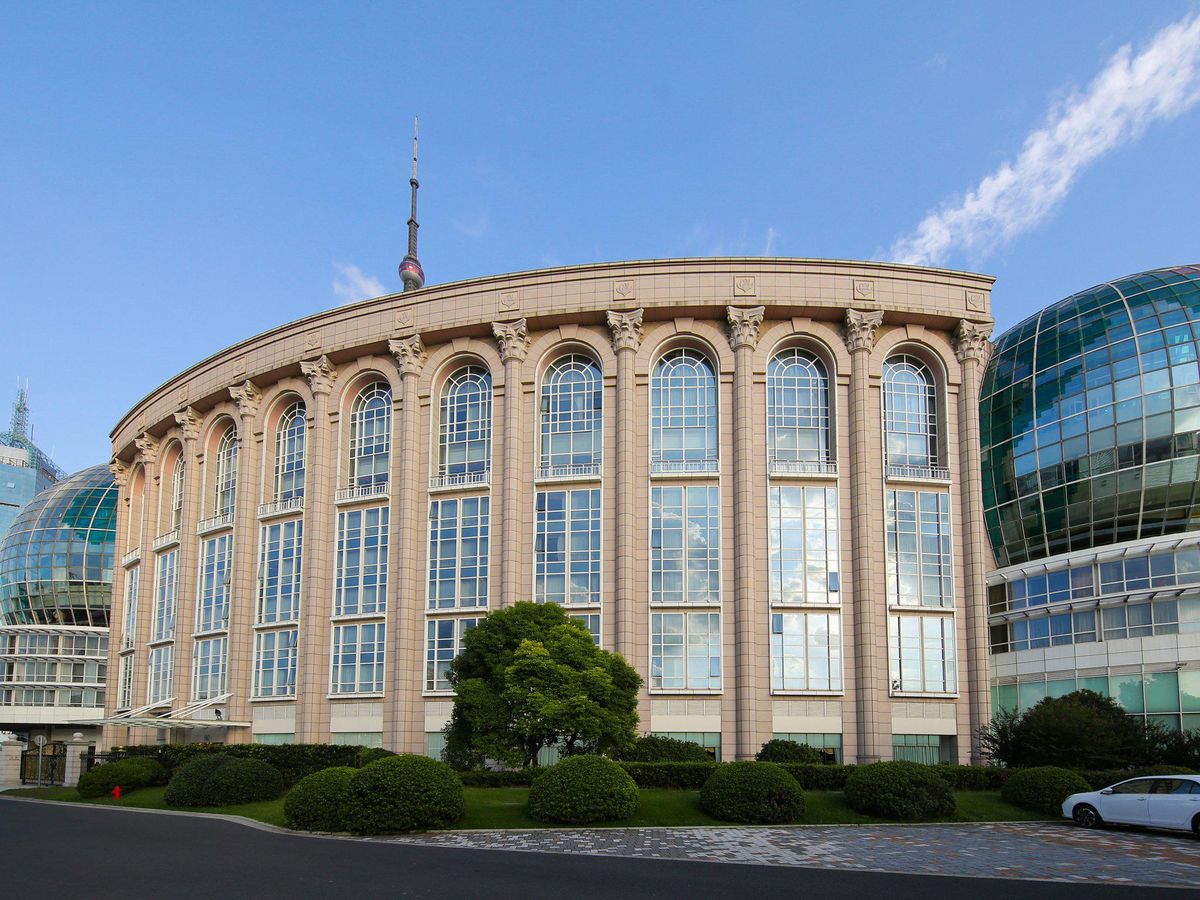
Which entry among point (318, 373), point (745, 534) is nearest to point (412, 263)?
point (318, 373)

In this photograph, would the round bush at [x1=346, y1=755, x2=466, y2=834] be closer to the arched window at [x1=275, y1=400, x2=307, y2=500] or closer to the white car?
the white car

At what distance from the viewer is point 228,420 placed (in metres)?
57.2

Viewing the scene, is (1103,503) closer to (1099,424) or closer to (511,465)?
(1099,424)

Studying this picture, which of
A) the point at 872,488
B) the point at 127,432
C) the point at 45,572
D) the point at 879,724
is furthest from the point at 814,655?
the point at 45,572

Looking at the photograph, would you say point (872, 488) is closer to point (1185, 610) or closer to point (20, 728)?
point (1185, 610)

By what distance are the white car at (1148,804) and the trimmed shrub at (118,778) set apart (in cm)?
3378

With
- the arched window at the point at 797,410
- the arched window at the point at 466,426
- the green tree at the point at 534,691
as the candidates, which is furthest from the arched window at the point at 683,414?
the green tree at the point at 534,691

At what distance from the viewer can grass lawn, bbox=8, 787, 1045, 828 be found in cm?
2694

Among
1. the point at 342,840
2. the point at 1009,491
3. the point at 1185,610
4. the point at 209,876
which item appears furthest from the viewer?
the point at 1009,491

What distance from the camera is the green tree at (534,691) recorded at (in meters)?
33.2

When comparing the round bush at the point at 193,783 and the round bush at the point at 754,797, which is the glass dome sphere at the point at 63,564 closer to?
the round bush at the point at 193,783

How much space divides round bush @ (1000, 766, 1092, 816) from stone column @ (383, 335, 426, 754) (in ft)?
83.0

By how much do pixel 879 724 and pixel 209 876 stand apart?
29.4m

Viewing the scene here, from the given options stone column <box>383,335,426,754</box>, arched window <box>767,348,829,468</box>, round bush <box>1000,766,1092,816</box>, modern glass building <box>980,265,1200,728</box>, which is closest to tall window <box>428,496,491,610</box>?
stone column <box>383,335,426,754</box>
